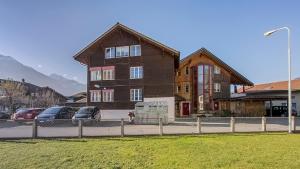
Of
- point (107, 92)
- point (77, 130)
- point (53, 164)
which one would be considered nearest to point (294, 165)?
point (53, 164)

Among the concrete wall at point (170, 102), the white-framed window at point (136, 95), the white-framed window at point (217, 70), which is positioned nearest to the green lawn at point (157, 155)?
the concrete wall at point (170, 102)

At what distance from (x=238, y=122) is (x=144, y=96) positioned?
22271 millimetres

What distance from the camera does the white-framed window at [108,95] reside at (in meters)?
47.5

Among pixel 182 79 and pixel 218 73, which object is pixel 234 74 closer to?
pixel 218 73

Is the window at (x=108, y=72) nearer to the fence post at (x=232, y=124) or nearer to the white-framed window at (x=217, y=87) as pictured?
the white-framed window at (x=217, y=87)

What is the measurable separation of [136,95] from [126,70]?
132 inches

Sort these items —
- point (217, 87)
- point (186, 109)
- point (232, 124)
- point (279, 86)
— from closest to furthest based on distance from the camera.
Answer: point (232, 124) < point (186, 109) < point (217, 87) < point (279, 86)

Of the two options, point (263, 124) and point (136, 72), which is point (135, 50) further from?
point (263, 124)

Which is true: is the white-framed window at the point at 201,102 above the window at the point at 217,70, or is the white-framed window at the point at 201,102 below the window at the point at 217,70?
below

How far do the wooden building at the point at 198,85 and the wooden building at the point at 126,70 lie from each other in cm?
1031

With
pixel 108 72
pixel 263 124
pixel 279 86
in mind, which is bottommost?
pixel 263 124

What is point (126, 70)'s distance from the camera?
47.1 m

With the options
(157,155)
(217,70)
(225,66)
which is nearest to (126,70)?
(217,70)

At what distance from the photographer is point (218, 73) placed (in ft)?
196
